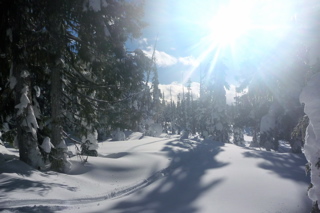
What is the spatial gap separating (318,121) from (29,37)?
7.37 m

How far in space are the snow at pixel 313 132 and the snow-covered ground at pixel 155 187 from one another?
184 cm

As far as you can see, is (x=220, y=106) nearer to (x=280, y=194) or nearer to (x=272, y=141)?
(x=272, y=141)

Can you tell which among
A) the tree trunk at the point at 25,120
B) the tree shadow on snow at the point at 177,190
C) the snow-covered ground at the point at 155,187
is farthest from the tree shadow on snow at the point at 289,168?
the tree trunk at the point at 25,120

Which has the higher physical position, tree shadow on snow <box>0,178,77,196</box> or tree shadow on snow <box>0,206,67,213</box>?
tree shadow on snow <box>0,178,77,196</box>

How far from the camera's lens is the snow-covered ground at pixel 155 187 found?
5.25 metres

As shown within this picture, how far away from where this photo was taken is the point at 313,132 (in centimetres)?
378

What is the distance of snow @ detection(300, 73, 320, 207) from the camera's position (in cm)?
352

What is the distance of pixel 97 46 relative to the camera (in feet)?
25.2

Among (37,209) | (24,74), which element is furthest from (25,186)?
(24,74)

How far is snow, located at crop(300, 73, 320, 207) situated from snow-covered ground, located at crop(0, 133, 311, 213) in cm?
184

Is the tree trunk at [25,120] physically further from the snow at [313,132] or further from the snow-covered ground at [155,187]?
the snow at [313,132]

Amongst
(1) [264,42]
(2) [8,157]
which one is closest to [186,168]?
(2) [8,157]

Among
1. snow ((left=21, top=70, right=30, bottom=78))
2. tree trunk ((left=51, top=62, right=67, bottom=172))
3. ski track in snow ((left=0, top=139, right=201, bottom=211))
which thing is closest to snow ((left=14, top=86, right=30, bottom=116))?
snow ((left=21, top=70, right=30, bottom=78))

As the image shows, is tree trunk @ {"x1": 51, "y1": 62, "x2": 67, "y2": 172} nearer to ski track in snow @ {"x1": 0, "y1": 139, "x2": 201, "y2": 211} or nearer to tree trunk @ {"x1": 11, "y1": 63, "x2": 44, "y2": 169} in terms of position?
tree trunk @ {"x1": 11, "y1": 63, "x2": 44, "y2": 169}
